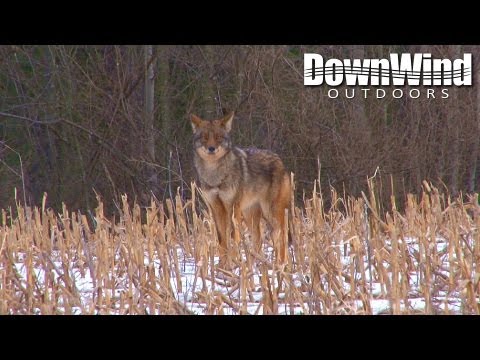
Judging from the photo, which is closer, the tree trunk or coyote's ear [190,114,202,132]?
coyote's ear [190,114,202,132]

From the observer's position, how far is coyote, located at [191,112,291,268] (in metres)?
8.92

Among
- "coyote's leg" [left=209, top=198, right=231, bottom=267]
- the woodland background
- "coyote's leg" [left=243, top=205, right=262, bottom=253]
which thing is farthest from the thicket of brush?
the woodland background

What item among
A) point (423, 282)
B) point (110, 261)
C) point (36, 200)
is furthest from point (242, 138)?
point (423, 282)

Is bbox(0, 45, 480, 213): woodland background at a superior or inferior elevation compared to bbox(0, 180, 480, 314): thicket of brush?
superior

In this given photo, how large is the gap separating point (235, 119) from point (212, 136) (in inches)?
229

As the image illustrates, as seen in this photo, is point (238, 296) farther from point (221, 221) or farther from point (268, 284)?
point (221, 221)

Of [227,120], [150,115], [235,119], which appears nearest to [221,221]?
[227,120]

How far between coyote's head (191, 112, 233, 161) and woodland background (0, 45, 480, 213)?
15.4 feet

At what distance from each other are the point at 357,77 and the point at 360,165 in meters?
1.56

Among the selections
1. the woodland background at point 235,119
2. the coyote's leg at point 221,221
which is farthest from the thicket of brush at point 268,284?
the woodland background at point 235,119

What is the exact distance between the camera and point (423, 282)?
20.1 feet

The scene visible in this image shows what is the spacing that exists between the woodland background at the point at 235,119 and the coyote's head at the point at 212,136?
470cm

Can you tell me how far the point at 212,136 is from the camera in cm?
902

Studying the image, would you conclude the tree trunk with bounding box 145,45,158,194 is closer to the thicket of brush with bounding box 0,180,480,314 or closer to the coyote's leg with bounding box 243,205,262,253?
the coyote's leg with bounding box 243,205,262,253
